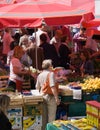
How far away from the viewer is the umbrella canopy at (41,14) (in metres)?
11.5

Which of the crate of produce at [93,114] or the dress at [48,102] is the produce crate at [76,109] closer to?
the dress at [48,102]

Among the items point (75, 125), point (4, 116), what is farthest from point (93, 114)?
point (4, 116)

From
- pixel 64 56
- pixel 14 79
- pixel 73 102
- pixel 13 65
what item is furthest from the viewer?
pixel 64 56

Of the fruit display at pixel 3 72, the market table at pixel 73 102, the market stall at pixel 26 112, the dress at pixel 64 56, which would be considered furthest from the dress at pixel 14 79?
the dress at pixel 64 56

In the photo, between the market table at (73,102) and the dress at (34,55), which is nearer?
the market table at (73,102)

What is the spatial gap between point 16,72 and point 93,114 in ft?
15.2

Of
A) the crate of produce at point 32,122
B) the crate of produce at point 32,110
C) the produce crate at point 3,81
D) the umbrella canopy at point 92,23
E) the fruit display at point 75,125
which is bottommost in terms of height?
the crate of produce at point 32,122

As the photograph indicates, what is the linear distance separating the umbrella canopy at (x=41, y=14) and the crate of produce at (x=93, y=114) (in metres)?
3.73

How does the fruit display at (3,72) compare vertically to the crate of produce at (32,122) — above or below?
above

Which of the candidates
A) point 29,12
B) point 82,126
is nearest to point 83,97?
point 29,12

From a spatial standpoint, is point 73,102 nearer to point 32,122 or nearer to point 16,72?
point 32,122

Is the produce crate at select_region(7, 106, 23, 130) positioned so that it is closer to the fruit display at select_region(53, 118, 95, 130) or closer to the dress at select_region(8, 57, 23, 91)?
the dress at select_region(8, 57, 23, 91)

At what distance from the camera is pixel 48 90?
10859 mm

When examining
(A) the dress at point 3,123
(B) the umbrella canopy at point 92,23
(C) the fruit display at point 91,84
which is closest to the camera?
(A) the dress at point 3,123
